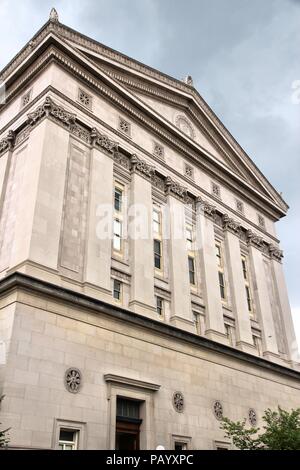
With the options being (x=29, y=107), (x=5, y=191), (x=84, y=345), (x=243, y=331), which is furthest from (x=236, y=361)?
(x=29, y=107)

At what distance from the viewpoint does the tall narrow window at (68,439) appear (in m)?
19.6

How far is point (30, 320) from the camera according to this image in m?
19.9

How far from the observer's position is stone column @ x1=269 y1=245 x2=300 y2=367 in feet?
123

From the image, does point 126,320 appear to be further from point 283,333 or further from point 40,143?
point 283,333

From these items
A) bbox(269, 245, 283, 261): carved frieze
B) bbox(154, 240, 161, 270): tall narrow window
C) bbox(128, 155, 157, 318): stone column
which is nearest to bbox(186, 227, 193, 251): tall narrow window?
bbox(154, 240, 161, 270): tall narrow window

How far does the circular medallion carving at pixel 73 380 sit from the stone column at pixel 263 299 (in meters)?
17.7

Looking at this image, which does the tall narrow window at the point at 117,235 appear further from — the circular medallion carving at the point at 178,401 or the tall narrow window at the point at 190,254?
the circular medallion carving at the point at 178,401

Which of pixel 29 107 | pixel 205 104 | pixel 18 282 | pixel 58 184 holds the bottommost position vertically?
pixel 18 282

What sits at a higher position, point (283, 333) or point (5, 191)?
point (5, 191)

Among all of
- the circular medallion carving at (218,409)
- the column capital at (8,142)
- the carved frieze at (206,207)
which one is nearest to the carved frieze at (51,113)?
the column capital at (8,142)

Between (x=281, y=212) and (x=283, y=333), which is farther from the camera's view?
(x=281, y=212)

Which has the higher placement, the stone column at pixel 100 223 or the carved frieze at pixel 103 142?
the carved frieze at pixel 103 142

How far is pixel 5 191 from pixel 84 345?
32.4 ft

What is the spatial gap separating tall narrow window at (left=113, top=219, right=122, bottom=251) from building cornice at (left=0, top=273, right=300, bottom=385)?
168 inches
